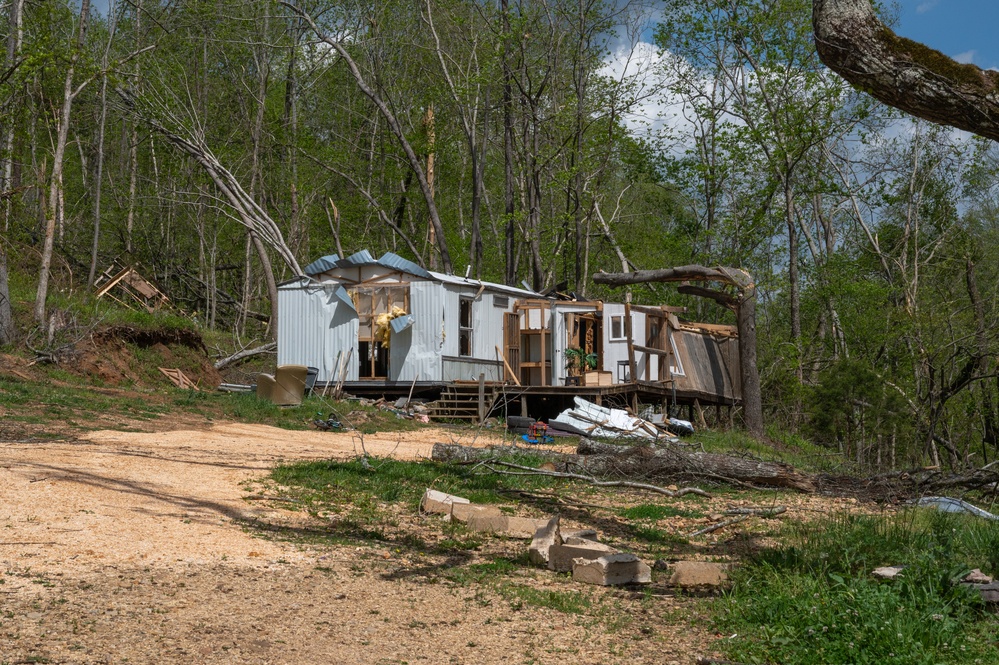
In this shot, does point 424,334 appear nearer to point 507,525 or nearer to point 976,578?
point 507,525

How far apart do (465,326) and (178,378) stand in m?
6.46

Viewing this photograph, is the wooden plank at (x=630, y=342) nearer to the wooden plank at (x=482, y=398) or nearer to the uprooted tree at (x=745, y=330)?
the uprooted tree at (x=745, y=330)

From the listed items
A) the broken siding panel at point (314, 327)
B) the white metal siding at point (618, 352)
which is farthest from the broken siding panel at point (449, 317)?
the white metal siding at point (618, 352)

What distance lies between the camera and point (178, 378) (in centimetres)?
2223

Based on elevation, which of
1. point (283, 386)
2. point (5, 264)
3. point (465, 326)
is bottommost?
point (283, 386)

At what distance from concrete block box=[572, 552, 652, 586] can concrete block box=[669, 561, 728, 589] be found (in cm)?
23

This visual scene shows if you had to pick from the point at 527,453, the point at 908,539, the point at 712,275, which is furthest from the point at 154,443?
the point at 712,275

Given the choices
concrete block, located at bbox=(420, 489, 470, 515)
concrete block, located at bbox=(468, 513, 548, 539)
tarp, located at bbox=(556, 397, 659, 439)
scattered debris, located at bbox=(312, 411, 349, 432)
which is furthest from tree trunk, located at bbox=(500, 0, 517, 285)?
concrete block, located at bbox=(468, 513, 548, 539)

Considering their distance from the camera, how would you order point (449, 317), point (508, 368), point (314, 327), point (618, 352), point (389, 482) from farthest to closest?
1. point (314, 327)
2. point (508, 368)
3. point (618, 352)
4. point (449, 317)
5. point (389, 482)

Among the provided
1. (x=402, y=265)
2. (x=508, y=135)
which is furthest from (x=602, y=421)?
(x=508, y=135)

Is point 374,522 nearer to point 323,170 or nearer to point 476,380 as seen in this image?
point 476,380

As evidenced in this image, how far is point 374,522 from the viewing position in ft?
27.3

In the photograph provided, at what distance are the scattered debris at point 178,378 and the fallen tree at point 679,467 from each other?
12.2 metres

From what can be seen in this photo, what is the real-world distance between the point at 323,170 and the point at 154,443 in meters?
27.2
